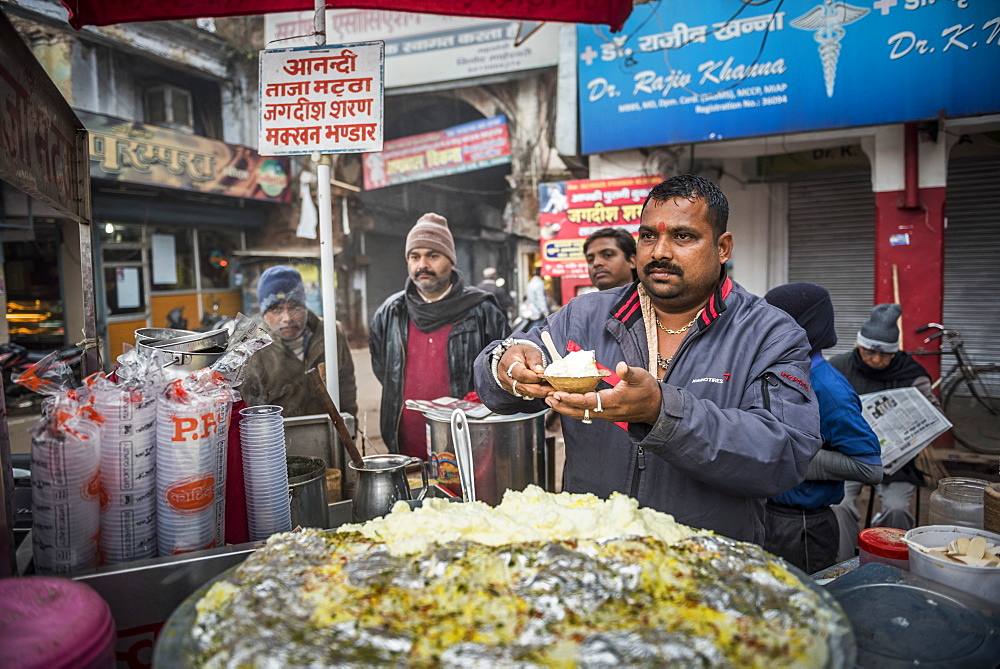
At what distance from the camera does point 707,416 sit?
1.58m

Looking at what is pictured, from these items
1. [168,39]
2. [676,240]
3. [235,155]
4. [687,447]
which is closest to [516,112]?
[235,155]

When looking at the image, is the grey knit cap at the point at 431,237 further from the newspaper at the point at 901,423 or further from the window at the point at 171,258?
the window at the point at 171,258

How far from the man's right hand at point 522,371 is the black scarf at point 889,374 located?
348cm

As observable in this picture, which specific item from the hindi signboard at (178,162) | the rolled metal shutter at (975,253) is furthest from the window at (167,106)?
the rolled metal shutter at (975,253)

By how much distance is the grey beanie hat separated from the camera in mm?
4176

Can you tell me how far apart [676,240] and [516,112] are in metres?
8.22

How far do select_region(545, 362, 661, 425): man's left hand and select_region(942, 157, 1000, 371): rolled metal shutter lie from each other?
8.23 m

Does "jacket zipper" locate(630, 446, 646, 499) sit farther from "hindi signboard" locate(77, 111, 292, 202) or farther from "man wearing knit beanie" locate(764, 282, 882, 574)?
"hindi signboard" locate(77, 111, 292, 202)

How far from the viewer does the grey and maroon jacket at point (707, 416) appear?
1604 mm

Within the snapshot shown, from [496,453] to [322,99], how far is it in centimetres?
184

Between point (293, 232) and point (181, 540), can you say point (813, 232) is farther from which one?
point (293, 232)

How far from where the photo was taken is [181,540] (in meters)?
1.45

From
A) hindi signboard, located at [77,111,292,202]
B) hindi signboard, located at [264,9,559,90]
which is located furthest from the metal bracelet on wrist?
hindi signboard, located at [77,111,292,202]

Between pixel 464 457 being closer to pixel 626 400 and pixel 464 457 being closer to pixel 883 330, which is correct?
pixel 626 400
